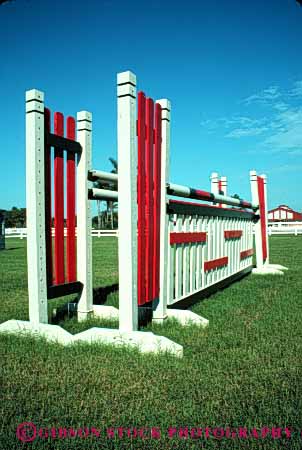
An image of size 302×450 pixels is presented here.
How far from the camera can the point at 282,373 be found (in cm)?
236

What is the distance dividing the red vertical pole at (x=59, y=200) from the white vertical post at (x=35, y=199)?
0.74 ft

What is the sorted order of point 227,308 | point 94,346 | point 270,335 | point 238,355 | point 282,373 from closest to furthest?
point 282,373
point 238,355
point 94,346
point 270,335
point 227,308

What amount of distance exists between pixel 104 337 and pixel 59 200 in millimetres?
1228

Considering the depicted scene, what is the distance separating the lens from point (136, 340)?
288cm

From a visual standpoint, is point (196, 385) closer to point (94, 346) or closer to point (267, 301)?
point (94, 346)

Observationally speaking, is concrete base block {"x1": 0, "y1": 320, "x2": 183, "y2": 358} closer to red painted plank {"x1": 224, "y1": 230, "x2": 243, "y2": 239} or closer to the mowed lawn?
the mowed lawn

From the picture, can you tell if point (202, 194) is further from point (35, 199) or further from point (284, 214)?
point (284, 214)

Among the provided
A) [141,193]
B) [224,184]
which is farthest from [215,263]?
[224,184]

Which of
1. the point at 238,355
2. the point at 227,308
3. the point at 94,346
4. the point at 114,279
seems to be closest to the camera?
the point at 238,355

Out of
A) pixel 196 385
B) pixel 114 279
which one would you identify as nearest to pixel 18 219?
pixel 114 279

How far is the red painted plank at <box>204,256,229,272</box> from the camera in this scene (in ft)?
16.2

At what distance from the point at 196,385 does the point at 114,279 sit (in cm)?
491

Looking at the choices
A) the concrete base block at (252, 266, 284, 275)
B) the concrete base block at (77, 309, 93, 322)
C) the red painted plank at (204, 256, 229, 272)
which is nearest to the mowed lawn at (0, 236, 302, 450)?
the concrete base block at (77, 309, 93, 322)

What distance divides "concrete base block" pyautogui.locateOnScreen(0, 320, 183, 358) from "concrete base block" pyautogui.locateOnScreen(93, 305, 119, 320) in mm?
785
